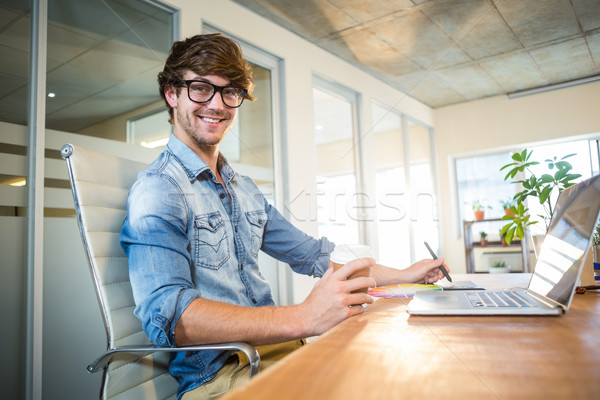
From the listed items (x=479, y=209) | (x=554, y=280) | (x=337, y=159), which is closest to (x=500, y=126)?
(x=479, y=209)

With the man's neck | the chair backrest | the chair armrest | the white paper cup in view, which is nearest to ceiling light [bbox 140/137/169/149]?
Answer: the man's neck

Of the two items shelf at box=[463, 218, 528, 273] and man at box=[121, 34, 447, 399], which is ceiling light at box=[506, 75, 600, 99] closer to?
shelf at box=[463, 218, 528, 273]

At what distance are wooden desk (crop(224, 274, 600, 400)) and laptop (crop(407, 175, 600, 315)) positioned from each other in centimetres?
4

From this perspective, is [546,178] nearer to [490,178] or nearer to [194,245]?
[194,245]

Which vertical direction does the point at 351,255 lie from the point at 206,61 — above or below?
A: below

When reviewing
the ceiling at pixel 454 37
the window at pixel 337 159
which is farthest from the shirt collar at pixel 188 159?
the window at pixel 337 159

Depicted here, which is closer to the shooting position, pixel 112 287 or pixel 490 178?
pixel 112 287

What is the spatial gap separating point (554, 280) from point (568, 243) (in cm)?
7

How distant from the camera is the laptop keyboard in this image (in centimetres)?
67

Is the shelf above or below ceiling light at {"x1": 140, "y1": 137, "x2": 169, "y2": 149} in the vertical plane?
below

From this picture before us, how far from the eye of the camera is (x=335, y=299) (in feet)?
2.29

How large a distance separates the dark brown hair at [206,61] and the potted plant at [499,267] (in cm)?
505

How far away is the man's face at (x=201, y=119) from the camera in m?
1.13

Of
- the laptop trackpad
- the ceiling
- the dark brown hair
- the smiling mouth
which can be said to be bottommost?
the laptop trackpad
